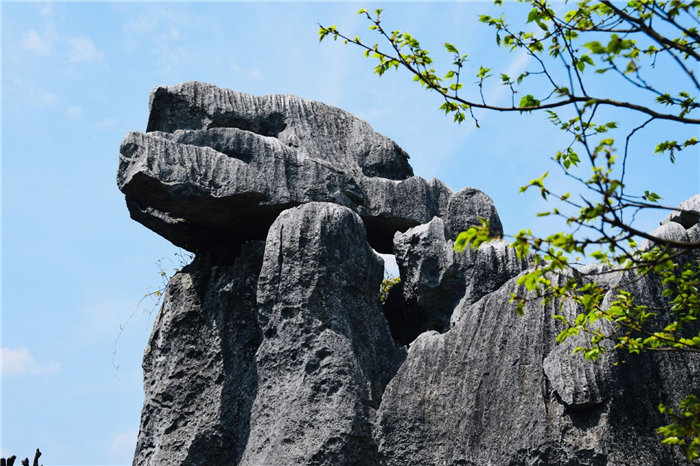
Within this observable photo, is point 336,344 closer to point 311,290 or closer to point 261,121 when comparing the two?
point 311,290

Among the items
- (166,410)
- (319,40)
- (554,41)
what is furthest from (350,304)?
(554,41)

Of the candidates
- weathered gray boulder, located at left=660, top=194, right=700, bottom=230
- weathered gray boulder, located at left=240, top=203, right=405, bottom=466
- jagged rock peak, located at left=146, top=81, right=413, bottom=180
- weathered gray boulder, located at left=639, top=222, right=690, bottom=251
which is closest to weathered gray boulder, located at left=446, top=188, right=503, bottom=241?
jagged rock peak, located at left=146, top=81, right=413, bottom=180

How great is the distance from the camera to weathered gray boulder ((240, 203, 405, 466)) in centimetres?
1068

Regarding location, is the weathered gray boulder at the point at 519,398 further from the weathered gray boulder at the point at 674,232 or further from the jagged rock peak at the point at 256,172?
the jagged rock peak at the point at 256,172

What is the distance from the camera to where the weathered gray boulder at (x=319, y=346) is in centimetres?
1068

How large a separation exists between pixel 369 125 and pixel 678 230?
6009mm

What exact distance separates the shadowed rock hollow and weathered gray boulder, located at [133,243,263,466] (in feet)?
0.09

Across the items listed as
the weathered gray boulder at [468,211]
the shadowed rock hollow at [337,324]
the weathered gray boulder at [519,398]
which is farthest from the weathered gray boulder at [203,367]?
the weathered gray boulder at [468,211]

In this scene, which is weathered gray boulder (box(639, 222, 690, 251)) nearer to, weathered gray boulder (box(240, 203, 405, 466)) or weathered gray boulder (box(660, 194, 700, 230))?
weathered gray boulder (box(660, 194, 700, 230))

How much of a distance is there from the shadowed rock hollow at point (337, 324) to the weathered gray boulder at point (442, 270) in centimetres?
2

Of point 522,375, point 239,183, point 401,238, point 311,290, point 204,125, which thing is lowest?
point 522,375

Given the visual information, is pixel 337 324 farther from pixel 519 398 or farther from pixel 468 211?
pixel 468 211

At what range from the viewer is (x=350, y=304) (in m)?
11.7

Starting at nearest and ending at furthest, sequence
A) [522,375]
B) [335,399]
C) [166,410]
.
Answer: [522,375]
[335,399]
[166,410]
